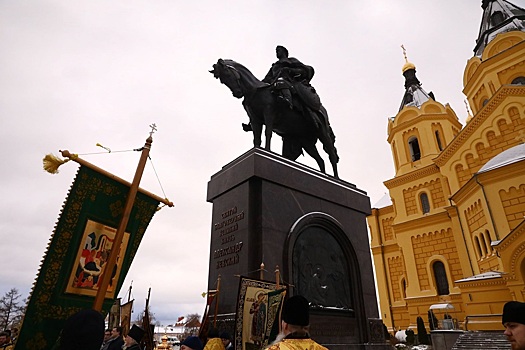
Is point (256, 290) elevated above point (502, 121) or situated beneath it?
situated beneath

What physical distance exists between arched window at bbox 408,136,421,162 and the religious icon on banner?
107ft

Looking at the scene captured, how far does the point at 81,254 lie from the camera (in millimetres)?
3514

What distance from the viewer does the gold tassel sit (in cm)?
343

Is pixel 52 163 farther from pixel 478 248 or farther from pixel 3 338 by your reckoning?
pixel 478 248

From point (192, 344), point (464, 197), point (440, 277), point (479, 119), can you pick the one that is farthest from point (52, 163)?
point (479, 119)

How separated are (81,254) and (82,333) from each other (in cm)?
176

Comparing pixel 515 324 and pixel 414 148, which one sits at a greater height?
pixel 414 148

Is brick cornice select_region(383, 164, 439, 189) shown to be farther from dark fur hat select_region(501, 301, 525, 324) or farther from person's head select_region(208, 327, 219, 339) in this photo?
dark fur hat select_region(501, 301, 525, 324)

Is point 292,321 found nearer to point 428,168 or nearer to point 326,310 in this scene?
point 326,310

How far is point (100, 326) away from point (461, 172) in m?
29.8

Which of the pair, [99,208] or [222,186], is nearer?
[99,208]

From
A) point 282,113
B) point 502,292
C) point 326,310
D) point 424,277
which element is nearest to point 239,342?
point 326,310

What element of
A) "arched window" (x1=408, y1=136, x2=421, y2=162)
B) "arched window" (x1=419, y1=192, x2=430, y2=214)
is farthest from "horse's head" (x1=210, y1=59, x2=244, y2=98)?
"arched window" (x1=408, y1=136, x2=421, y2=162)

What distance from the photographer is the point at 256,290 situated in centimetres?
468
